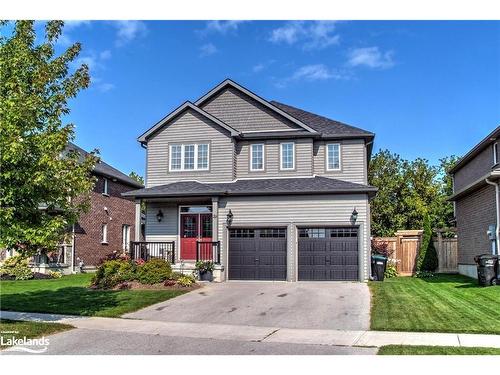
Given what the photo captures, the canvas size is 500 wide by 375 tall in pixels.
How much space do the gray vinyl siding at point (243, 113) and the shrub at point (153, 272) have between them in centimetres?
800

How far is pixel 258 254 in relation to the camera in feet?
66.6

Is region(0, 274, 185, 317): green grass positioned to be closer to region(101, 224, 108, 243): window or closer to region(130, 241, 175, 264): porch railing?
region(130, 241, 175, 264): porch railing

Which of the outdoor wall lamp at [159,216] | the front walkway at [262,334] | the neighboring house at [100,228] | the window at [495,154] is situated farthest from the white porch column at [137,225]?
the window at [495,154]

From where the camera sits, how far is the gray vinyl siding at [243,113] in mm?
22656

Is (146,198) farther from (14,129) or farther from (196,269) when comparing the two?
(14,129)

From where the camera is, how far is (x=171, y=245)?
21.0 m

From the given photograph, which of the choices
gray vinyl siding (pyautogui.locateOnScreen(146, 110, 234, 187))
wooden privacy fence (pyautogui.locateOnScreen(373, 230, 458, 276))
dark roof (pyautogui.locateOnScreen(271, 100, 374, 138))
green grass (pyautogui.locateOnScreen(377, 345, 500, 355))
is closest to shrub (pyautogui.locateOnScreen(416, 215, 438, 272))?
wooden privacy fence (pyautogui.locateOnScreen(373, 230, 458, 276))

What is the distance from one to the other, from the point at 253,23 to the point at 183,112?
10918 millimetres

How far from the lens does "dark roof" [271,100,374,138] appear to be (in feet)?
72.1

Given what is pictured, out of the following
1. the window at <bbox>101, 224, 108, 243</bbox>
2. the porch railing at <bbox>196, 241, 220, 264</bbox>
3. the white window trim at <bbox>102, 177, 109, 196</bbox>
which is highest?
the white window trim at <bbox>102, 177, 109, 196</bbox>

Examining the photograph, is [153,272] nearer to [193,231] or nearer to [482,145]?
[193,231]

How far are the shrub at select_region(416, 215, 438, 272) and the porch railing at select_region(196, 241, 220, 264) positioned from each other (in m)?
10.2

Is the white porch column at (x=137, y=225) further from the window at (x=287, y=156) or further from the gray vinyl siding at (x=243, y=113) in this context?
the window at (x=287, y=156)

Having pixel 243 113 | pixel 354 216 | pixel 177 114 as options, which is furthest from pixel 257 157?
pixel 354 216
